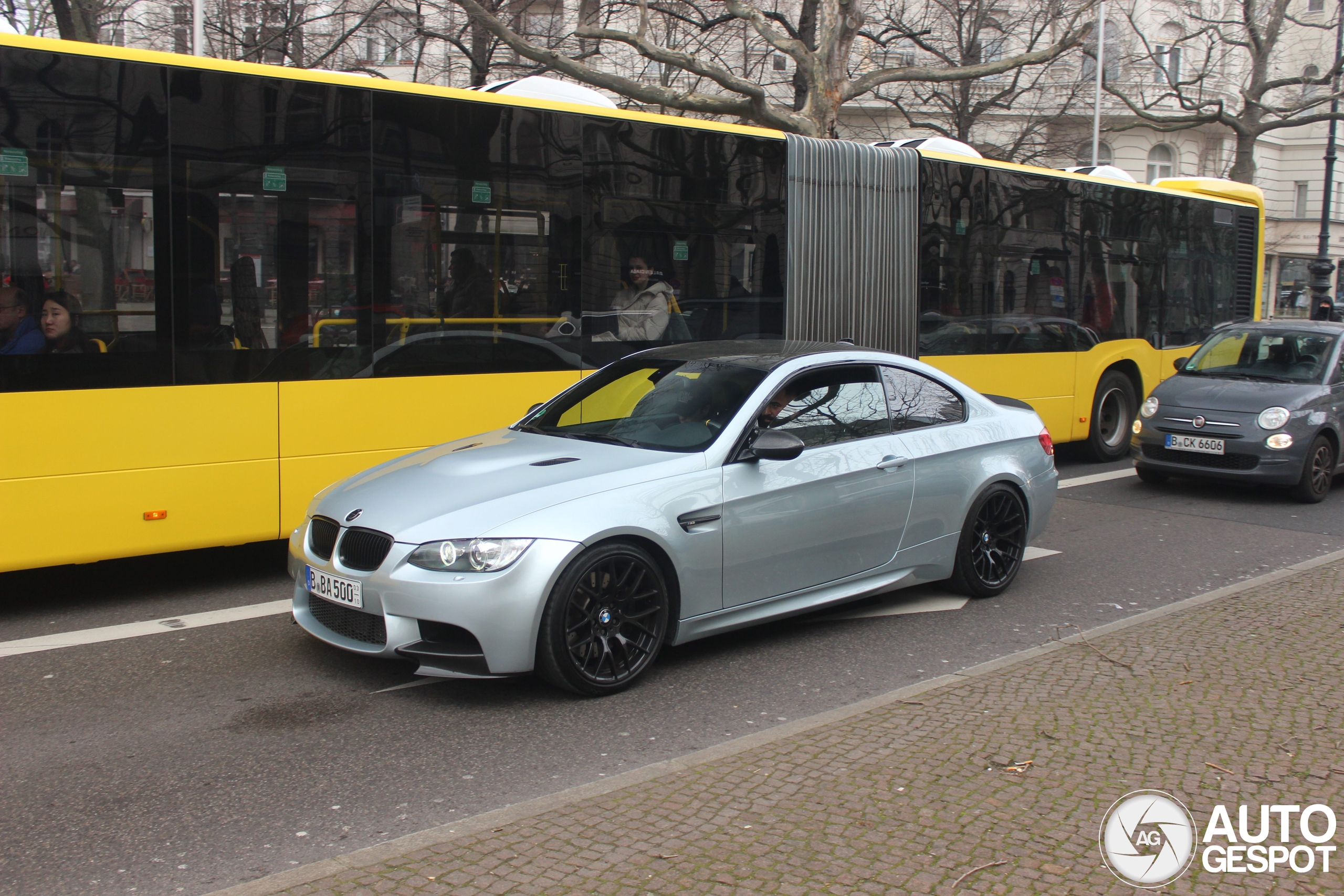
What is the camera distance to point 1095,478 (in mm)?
12188

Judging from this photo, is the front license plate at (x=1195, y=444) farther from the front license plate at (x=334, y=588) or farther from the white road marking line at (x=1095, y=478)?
the front license plate at (x=334, y=588)

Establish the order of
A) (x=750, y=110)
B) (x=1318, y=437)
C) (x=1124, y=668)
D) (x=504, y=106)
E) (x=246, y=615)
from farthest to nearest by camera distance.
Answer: (x=750, y=110), (x=1318, y=437), (x=504, y=106), (x=246, y=615), (x=1124, y=668)

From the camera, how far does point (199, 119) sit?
6.80 meters

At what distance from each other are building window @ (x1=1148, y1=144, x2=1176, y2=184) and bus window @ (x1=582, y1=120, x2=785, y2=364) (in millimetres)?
39169

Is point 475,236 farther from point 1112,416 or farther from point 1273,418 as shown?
point 1112,416

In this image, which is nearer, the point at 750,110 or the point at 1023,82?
the point at 750,110

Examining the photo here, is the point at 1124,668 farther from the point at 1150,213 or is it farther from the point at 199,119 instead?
the point at 1150,213

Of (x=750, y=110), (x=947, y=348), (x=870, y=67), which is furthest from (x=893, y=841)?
(x=870, y=67)

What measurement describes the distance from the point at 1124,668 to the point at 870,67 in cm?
3221

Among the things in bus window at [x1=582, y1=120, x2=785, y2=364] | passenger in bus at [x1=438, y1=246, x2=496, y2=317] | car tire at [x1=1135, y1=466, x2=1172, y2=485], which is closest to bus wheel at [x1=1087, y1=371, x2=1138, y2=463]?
car tire at [x1=1135, y1=466, x2=1172, y2=485]

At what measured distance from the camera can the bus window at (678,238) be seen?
8.67 metres

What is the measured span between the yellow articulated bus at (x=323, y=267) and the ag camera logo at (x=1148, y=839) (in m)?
5.14

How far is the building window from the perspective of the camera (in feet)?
145

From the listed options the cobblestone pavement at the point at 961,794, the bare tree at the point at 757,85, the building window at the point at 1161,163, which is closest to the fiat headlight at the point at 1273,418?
the cobblestone pavement at the point at 961,794
